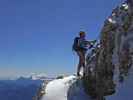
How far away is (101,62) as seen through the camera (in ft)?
84.1

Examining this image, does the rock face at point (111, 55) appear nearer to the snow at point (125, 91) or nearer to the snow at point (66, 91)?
the snow at point (125, 91)

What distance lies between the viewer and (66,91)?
29594mm

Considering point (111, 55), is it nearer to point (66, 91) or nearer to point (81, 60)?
point (81, 60)

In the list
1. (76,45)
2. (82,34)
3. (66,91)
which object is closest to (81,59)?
(76,45)

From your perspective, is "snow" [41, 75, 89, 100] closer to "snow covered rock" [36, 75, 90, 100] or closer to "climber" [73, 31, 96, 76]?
"snow covered rock" [36, 75, 90, 100]

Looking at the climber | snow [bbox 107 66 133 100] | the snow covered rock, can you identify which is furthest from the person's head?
snow [bbox 107 66 133 100]

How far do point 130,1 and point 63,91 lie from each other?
1006 cm

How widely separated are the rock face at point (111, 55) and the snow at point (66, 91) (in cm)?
61

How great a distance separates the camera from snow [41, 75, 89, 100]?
28625 millimetres

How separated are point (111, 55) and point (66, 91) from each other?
6.83 metres

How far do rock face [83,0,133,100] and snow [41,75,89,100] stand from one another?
0.61 meters

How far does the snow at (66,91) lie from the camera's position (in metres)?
28.6

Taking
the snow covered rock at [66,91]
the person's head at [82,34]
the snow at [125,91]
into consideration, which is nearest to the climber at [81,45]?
the person's head at [82,34]

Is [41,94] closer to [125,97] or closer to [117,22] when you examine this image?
[117,22]
